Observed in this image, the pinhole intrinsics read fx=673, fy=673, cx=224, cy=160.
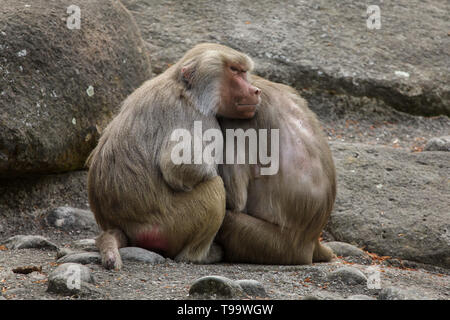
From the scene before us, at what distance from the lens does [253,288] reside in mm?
3631

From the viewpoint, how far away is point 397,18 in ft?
30.8

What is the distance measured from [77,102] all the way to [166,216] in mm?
1786

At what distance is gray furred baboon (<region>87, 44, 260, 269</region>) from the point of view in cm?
450

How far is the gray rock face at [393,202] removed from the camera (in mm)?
5574

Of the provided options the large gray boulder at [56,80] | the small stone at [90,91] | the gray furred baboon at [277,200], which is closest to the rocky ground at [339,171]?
the gray furred baboon at [277,200]

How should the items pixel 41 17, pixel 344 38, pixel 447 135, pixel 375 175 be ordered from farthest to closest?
pixel 344 38
pixel 447 135
pixel 375 175
pixel 41 17

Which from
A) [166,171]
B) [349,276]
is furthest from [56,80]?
[349,276]

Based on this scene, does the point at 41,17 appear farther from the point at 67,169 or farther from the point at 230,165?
the point at 230,165

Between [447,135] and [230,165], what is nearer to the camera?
[230,165]

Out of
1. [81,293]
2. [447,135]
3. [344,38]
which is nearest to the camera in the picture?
[81,293]

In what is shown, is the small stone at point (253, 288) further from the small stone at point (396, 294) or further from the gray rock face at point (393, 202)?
the gray rock face at point (393, 202)

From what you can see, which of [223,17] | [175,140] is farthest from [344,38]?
[175,140]

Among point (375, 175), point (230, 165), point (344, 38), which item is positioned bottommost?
point (375, 175)

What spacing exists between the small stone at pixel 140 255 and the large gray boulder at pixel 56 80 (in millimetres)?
1477
